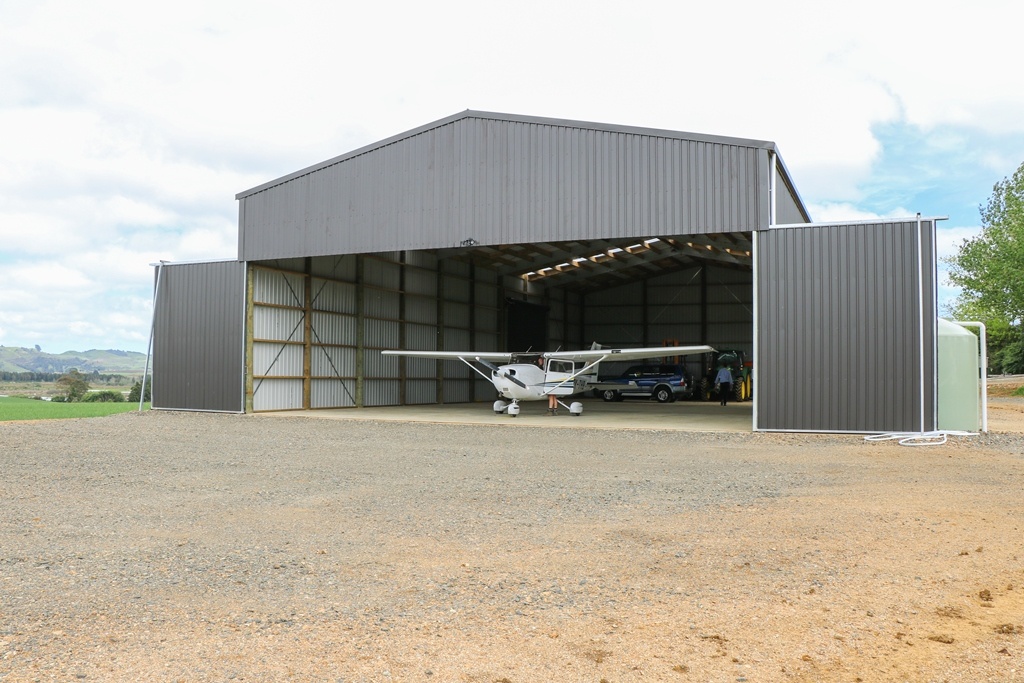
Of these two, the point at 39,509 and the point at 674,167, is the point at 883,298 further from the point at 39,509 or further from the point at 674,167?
the point at 39,509

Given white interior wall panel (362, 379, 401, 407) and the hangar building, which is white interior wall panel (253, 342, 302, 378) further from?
white interior wall panel (362, 379, 401, 407)

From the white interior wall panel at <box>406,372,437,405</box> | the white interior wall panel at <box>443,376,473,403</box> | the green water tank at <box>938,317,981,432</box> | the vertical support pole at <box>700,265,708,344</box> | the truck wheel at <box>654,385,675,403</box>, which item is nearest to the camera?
the green water tank at <box>938,317,981,432</box>

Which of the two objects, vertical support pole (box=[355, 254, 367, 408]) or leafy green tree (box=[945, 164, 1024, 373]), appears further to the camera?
leafy green tree (box=[945, 164, 1024, 373])

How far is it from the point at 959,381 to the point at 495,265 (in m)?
18.0

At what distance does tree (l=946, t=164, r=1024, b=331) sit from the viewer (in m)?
37.5

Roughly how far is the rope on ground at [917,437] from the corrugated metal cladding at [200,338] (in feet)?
48.0


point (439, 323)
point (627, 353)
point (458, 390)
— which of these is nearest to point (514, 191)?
point (627, 353)

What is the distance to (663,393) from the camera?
30047 mm

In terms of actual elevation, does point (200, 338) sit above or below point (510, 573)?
above

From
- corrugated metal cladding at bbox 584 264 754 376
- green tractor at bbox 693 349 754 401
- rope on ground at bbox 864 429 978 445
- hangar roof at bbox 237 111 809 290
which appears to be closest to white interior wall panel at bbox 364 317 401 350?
hangar roof at bbox 237 111 809 290

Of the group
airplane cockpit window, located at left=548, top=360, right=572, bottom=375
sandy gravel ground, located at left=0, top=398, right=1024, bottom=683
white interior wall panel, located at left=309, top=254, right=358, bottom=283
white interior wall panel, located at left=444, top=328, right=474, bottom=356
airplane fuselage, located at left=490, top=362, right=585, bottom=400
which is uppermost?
white interior wall panel, located at left=309, top=254, right=358, bottom=283

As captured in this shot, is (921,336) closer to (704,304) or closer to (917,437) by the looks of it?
(917,437)

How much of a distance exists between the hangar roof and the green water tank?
4.41m

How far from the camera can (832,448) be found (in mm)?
12328
